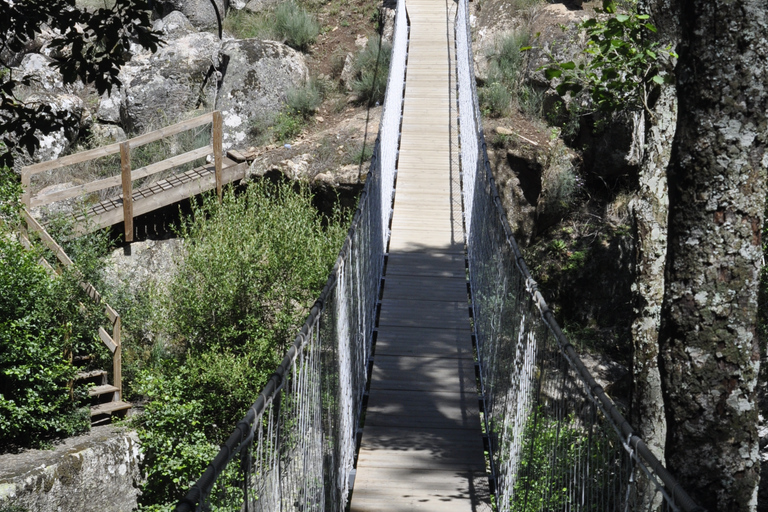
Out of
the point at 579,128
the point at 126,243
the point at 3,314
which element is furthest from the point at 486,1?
the point at 3,314

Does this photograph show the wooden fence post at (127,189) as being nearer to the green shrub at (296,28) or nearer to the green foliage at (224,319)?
the green foliage at (224,319)

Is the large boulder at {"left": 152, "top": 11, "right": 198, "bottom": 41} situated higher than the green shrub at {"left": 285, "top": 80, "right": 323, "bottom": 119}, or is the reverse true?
the large boulder at {"left": 152, "top": 11, "right": 198, "bottom": 41}

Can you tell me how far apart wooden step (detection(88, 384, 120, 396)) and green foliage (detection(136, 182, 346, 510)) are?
475mm

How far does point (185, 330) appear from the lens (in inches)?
382

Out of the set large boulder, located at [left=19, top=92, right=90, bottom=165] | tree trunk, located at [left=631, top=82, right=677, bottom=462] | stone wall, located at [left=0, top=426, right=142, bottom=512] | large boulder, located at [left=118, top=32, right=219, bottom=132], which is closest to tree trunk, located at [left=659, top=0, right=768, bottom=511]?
tree trunk, located at [left=631, top=82, right=677, bottom=462]

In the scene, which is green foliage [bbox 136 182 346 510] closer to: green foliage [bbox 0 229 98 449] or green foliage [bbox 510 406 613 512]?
green foliage [bbox 0 229 98 449]

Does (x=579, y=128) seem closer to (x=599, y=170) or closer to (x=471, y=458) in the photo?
(x=599, y=170)

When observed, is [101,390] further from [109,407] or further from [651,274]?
[651,274]

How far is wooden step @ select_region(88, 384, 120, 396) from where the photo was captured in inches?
363

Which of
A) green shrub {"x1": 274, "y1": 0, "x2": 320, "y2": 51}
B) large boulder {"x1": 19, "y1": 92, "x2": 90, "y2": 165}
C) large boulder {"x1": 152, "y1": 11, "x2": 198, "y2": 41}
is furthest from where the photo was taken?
large boulder {"x1": 152, "y1": 11, "x2": 198, "y2": 41}

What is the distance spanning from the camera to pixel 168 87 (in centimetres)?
1388

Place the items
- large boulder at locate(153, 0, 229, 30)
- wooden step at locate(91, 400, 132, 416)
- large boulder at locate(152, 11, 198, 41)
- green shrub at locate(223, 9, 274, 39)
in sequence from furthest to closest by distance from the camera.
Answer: large boulder at locate(153, 0, 229, 30), green shrub at locate(223, 9, 274, 39), large boulder at locate(152, 11, 198, 41), wooden step at locate(91, 400, 132, 416)

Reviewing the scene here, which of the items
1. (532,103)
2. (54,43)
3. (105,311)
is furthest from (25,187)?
(532,103)

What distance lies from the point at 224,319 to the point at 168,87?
5759 mm
